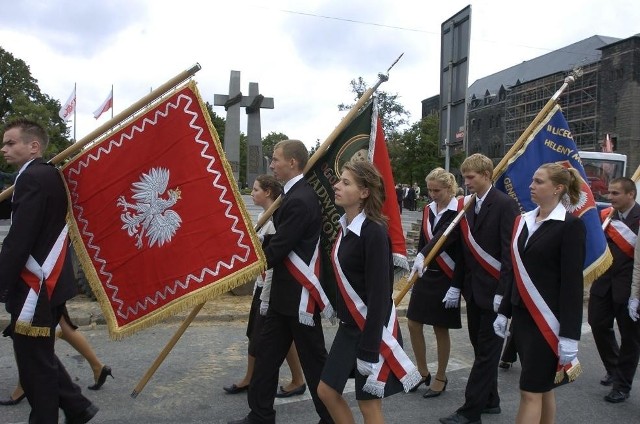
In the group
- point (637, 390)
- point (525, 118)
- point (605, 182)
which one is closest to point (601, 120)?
point (525, 118)

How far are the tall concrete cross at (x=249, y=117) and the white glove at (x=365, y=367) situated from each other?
1919 cm

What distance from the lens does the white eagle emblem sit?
4004 millimetres

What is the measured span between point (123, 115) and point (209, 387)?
2.43 m

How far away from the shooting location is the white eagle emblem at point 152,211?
4.00 meters

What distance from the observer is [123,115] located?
391 cm

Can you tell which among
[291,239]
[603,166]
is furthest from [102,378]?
[603,166]

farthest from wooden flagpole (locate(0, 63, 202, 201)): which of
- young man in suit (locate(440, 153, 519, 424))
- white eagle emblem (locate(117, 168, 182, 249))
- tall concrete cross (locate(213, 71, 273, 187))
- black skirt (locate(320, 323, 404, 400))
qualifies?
tall concrete cross (locate(213, 71, 273, 187))

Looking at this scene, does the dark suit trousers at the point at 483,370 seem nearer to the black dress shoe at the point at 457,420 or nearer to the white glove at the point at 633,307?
the black dress shoe at the point at 457,420

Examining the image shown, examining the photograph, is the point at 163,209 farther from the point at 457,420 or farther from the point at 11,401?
the point at 457,420

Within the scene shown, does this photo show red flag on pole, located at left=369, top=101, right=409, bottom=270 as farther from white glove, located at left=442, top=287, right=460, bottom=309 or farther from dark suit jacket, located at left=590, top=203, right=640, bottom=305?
dark suit jacket, located at left=590, top=203, right=640, bottom=305

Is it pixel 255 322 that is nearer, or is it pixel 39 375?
pixel 39 375

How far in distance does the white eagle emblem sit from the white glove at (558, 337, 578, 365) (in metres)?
2.45

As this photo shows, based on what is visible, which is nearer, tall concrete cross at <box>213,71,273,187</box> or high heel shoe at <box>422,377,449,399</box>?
high heel shoe at <box>422,377,449,399</box>

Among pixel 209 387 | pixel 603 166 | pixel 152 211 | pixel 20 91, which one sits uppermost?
pixel 20 91
